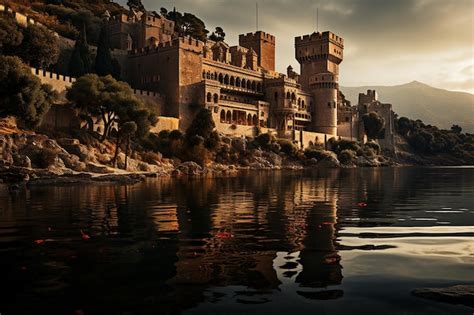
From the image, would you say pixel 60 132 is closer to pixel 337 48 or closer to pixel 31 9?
pixel 31 9

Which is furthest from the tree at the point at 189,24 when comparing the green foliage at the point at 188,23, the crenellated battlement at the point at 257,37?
the crenellated battlement at the point at 257,37

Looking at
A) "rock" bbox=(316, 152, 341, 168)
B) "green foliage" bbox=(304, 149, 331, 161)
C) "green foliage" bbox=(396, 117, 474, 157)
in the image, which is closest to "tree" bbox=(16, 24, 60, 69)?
"green foliage" bbox=(304, 149, 331, 161)

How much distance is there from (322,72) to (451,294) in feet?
346

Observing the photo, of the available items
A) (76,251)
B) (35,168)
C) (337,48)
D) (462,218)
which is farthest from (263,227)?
(337,48)

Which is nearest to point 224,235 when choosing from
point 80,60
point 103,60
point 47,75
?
point 47,75

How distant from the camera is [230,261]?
940 cm

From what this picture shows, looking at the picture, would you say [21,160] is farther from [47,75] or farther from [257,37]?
[257,37]

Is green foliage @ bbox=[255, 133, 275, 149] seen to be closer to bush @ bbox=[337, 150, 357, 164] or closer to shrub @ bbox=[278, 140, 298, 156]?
shrub @ bbox=[278, 140, 298, 156]

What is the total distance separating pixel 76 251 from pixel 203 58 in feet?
240

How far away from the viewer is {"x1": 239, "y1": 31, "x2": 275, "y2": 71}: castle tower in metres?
107

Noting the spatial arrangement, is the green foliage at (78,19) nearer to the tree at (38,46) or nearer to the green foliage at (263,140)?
the tree at (38,46)

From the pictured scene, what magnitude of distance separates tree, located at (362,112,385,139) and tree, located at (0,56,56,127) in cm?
9368

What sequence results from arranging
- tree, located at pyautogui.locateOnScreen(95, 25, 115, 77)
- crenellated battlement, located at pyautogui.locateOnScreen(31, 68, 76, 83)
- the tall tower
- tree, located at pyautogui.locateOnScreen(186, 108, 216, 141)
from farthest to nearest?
the tall tower
tree, located at pyautogui.locateOnScreen(95, 25, 115, 77)
tree, located at pyautogui.locateOnScreen(186, 108, 216, 141)
crenellated battlement, located at pyautogui.locateOnScreen(31, 68, 76, 83)

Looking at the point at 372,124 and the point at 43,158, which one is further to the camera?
the point at 372,124
